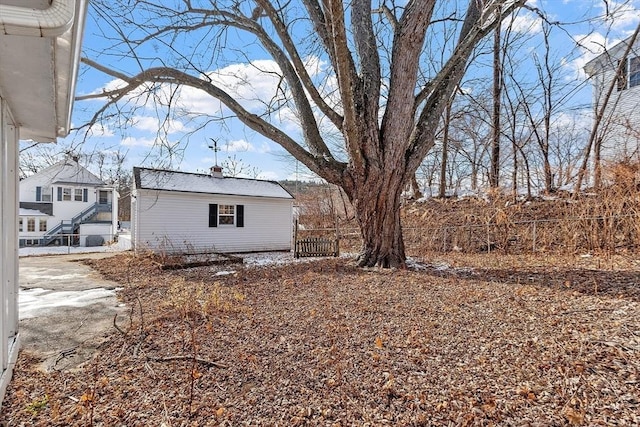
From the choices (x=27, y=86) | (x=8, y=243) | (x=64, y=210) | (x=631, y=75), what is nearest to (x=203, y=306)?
(x=8, y=243)

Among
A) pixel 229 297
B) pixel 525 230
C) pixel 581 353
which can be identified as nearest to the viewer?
pixel 581 353

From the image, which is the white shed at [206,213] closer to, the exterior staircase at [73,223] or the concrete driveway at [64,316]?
the concrete driveway at [64,316]

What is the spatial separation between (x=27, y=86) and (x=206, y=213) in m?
10.0

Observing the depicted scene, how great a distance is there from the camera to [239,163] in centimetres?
2277

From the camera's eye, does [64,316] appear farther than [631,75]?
No

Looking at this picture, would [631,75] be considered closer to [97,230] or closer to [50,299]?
[50,299]

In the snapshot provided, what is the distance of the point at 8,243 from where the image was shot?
2.85 meters

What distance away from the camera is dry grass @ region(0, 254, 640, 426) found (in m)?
2.00

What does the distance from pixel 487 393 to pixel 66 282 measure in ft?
27.6

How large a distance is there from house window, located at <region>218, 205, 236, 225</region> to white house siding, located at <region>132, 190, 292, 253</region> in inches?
7.5

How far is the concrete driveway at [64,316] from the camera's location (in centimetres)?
316

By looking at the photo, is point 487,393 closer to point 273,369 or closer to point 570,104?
point 273,369

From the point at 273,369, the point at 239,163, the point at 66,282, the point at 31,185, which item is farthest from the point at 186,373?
the point at 31,185

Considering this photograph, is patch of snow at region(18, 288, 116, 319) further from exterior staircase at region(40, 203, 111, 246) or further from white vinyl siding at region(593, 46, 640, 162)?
exterior staircase at region(40, 203, 111, 246)
